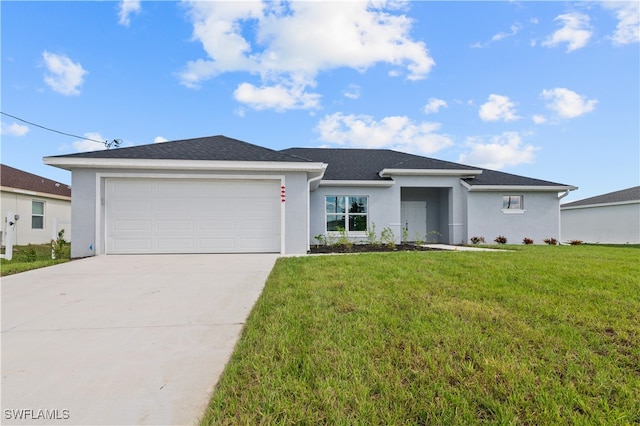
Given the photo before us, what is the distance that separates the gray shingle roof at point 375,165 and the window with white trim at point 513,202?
648mm

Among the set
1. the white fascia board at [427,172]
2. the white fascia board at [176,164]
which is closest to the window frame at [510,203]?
the white fascia board at [427,172]

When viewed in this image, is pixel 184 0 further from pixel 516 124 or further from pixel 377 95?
pixel 516 124

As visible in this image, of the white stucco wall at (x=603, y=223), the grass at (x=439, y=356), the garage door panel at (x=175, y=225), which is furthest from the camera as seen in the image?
the white stucco wall at (x=603, y=223)

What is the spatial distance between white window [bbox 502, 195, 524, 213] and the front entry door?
3454 millimetres

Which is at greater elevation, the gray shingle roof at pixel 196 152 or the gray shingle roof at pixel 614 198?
the gray shingle roof at pixel 196 152

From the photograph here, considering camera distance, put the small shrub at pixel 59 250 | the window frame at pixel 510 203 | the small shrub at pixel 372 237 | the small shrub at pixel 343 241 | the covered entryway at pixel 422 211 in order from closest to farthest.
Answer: the small shrub at pixel 59 250, the small shrub at pixel 343 241, the small shrub at pixel 372 237, the window frame at pixel 510 203, the covered entryway at pixel 422 211

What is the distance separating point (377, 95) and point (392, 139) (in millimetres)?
5334

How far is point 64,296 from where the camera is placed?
4.71 metres

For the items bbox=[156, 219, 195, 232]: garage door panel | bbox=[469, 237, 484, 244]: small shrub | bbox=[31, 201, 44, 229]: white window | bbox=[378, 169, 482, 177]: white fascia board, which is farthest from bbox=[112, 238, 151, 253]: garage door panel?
bbox=[469, 237, 484, 244]: small shrub

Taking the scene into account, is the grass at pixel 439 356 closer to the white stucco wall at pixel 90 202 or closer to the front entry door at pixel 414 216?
the white stucco wall at pixel 90 202

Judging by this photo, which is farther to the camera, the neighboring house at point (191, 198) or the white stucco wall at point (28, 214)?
the white stucco wall at point (28, 214)

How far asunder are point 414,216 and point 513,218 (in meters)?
4.30

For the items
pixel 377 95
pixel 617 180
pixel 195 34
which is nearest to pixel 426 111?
pixel 377 95

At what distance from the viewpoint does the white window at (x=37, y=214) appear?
15.0 meters
